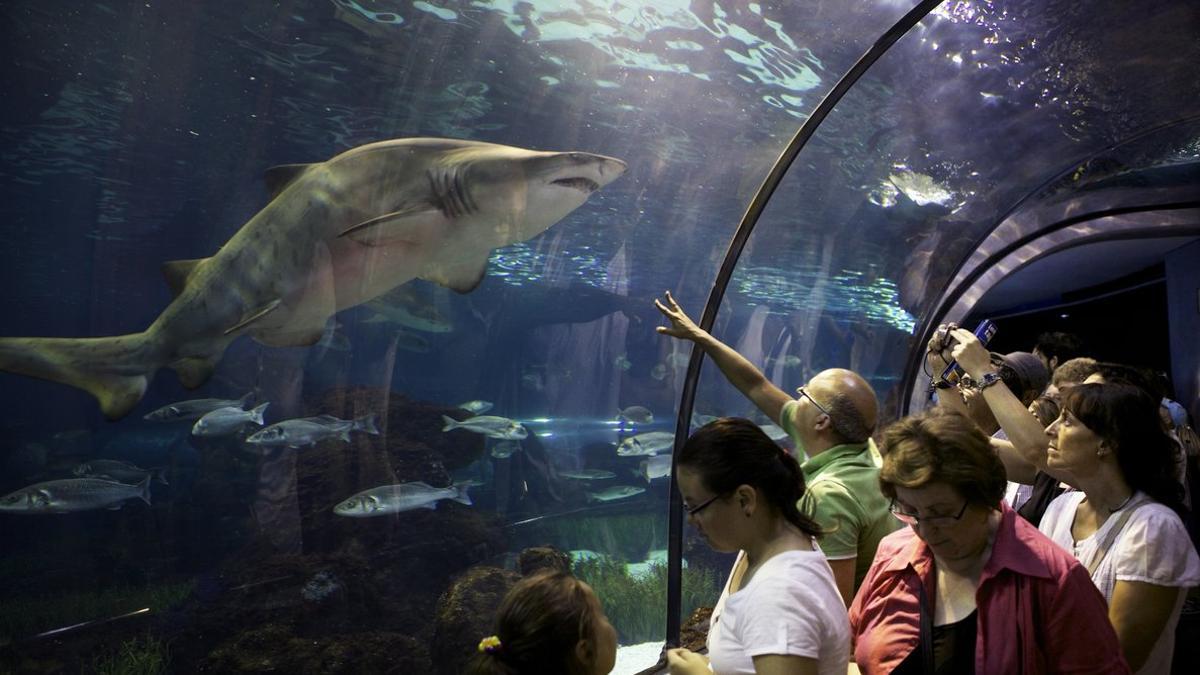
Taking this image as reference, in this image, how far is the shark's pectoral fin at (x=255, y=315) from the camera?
338 centimetres

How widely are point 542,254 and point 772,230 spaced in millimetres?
4887

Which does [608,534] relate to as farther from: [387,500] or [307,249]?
[307,249]

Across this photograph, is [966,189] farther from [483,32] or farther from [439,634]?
[439,634]

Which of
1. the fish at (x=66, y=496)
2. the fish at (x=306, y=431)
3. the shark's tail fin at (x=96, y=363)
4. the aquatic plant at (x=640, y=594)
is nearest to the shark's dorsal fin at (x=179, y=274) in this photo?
the shark's tail fin at (x=96, y=363)

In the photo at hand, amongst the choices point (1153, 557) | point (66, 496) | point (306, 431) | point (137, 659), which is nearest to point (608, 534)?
point (306, 431)

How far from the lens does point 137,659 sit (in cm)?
552

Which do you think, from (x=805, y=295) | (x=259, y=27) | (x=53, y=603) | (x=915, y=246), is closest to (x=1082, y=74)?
(x=915, y=246)

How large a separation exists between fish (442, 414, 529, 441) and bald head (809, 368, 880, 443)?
17.3ft

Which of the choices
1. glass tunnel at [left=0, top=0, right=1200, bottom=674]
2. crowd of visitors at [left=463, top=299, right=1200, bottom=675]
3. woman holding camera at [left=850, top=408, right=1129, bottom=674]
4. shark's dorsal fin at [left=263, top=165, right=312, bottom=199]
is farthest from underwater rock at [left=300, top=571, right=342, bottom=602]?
woman holding camera at [left=850, top=408, right=1129, bottom=674]

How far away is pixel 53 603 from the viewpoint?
10016mm

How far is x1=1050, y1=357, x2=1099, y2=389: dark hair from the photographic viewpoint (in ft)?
9.36

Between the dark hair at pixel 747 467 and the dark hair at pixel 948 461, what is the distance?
281mm

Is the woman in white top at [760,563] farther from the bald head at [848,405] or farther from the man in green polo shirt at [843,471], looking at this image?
the bald head at [848,405]

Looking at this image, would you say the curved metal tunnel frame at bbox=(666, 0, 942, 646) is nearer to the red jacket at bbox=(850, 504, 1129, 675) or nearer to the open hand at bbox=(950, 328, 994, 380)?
the open hand at bbox=(950, 328, 994, 380)
